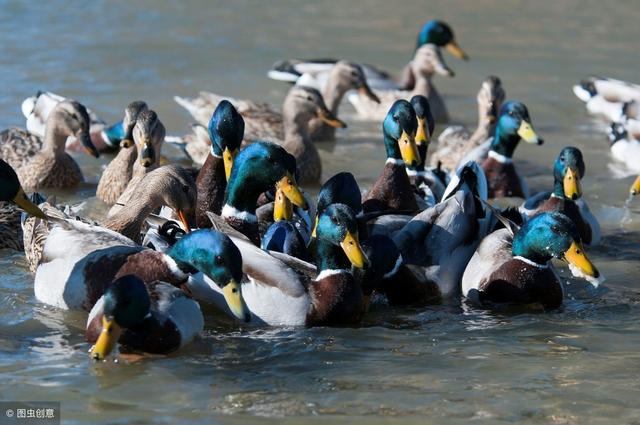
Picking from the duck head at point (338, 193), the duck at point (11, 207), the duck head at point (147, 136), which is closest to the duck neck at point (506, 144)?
the duck head at point (147, 136)

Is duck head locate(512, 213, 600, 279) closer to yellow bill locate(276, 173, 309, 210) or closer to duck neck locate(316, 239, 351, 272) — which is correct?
duck neck locate(316, 239, 351, 272)

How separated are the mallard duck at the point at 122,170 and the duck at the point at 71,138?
879 millimetres

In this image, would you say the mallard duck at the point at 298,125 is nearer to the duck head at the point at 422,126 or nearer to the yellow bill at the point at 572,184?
the duck head at the point at 422,126

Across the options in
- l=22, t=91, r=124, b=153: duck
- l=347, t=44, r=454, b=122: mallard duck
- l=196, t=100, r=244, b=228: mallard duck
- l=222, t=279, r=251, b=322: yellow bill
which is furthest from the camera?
Result: l=347, t=44, r=454, b=122: mallard duck

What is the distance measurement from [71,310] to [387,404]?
1987 mm

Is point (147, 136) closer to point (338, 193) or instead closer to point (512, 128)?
point (338, 193)

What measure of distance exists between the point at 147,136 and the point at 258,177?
6.19ft

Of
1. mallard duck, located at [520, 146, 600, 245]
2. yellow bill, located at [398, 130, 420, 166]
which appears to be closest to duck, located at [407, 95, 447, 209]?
yellow bill, located at [398, 130, 420, 166]

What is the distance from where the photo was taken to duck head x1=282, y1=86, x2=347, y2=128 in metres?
11.3

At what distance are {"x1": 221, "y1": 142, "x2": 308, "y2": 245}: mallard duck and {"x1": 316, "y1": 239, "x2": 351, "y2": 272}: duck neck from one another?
23.0 inches

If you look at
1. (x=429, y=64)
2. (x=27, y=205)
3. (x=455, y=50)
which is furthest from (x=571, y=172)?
(x=455, y=50)

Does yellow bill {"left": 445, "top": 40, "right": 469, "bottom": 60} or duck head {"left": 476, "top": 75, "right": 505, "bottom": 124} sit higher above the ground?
yellow bill {"left": 445, "top": 40, "right": 469, "bottom": 60}

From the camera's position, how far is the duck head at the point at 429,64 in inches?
539

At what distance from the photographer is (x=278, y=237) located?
25.1 ft
